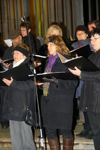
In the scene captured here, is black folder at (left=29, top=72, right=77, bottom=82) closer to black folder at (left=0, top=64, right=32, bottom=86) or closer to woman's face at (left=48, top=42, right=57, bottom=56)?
black folder at (left=0, top=64, right=32, bottom=86)

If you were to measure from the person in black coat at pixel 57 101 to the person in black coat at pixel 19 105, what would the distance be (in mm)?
254

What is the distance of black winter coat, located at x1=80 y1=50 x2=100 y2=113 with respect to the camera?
4.91m

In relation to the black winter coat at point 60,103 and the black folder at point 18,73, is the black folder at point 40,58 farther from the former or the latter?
the black folder at point 18,73

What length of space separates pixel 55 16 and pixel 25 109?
380cm

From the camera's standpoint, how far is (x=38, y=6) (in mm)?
9047

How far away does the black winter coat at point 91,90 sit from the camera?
4906 mm

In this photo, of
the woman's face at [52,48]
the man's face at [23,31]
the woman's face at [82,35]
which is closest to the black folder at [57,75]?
the woman's face at [52,48]

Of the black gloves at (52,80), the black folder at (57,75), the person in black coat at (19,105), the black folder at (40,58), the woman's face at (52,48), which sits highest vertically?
the woman's face at (52,48)

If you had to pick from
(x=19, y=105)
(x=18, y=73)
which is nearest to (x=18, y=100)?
(x=19, y=105)

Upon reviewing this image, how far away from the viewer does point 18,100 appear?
18.0ft

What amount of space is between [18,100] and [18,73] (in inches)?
18.0

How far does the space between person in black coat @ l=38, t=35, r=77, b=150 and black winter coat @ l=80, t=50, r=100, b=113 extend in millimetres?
305

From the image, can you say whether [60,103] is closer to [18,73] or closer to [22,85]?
[22,85]

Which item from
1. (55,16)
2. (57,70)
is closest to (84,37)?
(57,70)
